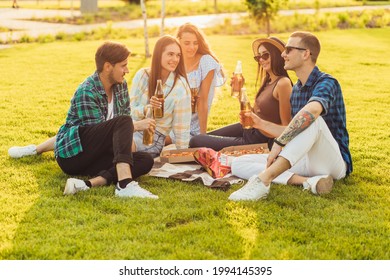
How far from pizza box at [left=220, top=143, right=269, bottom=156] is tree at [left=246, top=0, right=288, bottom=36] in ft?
45.6

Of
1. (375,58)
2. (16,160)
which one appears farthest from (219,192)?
(375,58)

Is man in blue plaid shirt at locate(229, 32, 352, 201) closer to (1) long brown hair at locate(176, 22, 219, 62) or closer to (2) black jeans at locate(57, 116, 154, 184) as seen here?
(2) black jeans at locate(57, 116, 154, 184)

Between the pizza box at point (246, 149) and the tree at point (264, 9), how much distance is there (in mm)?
13903

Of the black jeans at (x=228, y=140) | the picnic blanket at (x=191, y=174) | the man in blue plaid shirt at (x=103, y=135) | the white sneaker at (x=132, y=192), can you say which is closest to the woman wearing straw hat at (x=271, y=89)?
the black jeans at (x=228, y=140)

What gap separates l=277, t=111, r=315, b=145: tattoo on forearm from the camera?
5445 millimetres

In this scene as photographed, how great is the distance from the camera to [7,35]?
64.2 feet

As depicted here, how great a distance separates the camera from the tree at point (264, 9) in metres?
20.3

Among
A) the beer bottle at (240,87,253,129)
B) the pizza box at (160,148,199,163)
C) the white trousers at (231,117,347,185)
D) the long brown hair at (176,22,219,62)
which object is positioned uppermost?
the long brown hair at (176,22,219,62)

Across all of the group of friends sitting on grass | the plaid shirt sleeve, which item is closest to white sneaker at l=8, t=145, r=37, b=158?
the group of friends sitting on grass

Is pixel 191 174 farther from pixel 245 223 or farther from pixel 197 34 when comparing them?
pixel 197 34

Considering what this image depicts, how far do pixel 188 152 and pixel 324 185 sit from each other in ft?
5.25

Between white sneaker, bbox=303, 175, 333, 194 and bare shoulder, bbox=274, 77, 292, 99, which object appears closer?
white sneaker, bbox=303, 175, 333, 194

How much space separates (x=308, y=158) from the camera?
596cm

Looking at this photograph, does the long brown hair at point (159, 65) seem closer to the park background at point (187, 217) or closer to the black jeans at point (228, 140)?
the black jeans at point (228, 140)
